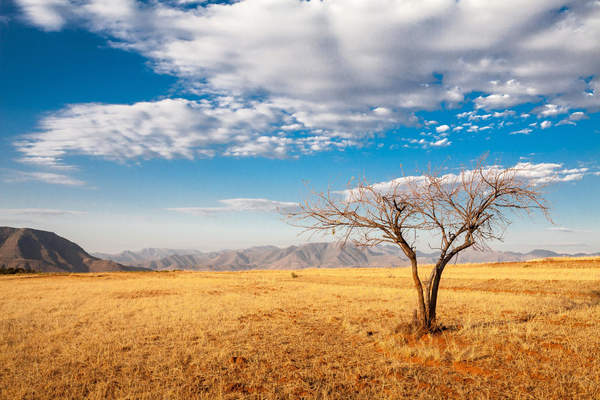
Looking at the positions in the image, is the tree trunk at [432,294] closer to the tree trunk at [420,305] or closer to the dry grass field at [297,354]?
the tree trunk at [420,305]

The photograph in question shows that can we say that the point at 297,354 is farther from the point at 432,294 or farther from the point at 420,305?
the point at 432,294

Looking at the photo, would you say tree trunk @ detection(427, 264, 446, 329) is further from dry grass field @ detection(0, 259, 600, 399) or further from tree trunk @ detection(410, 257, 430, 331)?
dry grass field @ detection(0, 259, 600, 399)

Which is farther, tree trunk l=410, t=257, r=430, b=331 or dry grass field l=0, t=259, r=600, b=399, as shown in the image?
tree trunk l=410, t=257, r=430, b=331

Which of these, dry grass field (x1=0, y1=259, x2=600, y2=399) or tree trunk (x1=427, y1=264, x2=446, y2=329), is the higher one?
tree trunk (x1=427, y1=264, x2=446, y2=329)

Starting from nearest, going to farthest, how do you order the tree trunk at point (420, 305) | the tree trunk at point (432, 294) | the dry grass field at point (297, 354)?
the dry grass field at point (297, 354), the tree trunk at point (420, 305), the tree trunk at point (432, 294)

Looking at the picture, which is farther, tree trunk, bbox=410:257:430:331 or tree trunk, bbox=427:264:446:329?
tree trunk, bbox=427:264:446:329

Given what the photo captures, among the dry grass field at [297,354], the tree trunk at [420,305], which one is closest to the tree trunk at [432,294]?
the tree trunk at [420,305]

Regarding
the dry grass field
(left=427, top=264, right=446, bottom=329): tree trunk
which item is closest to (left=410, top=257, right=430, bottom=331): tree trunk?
(left=427, top=264, right=446, bottom=329): tree trunk

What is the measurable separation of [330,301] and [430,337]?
11.6m

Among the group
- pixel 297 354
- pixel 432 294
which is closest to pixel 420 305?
pixel 432 294

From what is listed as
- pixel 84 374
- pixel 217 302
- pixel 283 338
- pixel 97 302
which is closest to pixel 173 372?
pixel 84 374

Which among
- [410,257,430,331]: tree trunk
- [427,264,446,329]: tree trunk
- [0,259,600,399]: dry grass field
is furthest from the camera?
[427,264,446,329]: tree trunk

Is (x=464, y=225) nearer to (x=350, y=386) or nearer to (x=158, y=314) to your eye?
(x=350, y=386)

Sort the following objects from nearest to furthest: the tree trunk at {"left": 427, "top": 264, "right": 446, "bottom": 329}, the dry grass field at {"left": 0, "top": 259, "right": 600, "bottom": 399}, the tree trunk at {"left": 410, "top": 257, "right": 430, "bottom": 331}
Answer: the dry grass field at {"left": 0, "top": 259, "right": 600, "bottom": 399}, the tree trunk at {"left": 410, "top": 257, "right": 430, "bottom": 331}, the tree trunk at {"left": 427, "top": 264, "right": 446, "bottom": 329}
